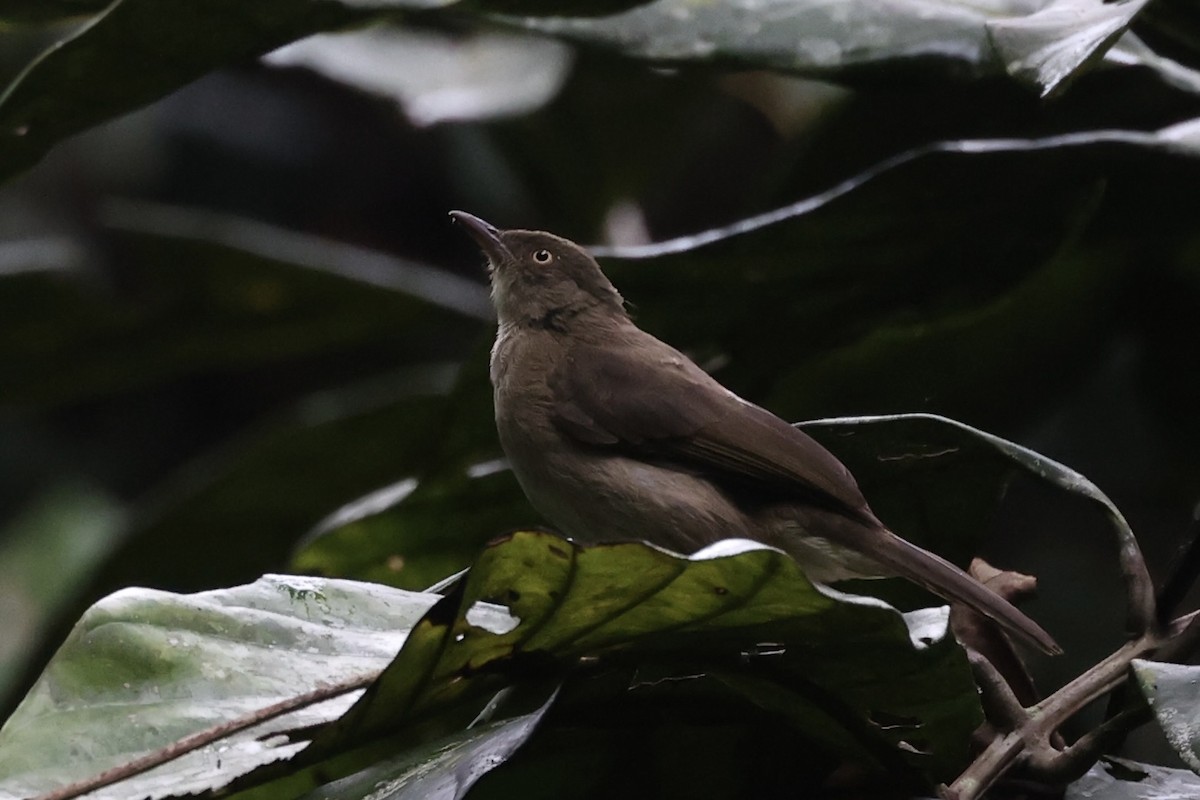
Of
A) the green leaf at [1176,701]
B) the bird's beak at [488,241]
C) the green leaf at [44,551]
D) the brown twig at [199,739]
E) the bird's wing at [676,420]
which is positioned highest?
the bird's beak at [488,241]

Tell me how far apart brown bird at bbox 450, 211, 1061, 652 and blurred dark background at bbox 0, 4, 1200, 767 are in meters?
0.15

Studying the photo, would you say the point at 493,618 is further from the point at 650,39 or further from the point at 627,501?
the point at 650,39

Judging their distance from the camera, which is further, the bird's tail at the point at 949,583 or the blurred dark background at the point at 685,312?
the blurred dark background at the point at 685,312

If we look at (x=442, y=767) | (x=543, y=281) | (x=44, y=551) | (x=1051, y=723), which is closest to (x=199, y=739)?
(x=442, y=767)

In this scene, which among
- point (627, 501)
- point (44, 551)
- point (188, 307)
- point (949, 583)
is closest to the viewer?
point (949, 583)

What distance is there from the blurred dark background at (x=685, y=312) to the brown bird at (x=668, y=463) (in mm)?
149

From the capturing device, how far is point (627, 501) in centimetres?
288

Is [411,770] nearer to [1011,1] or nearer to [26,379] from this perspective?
[1011,1]

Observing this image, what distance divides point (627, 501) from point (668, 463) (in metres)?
0.13

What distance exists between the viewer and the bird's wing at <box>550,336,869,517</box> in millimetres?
2605

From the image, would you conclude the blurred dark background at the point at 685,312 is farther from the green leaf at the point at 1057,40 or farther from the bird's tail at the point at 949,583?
the green leaf at the point at 1057,40

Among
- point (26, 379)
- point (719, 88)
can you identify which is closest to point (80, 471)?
point (26, 379)

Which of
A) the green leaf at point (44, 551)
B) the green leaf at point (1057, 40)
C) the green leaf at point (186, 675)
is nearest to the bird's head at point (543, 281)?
the green leaf at point (1057, 40)

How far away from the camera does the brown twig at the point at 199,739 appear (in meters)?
1.52
